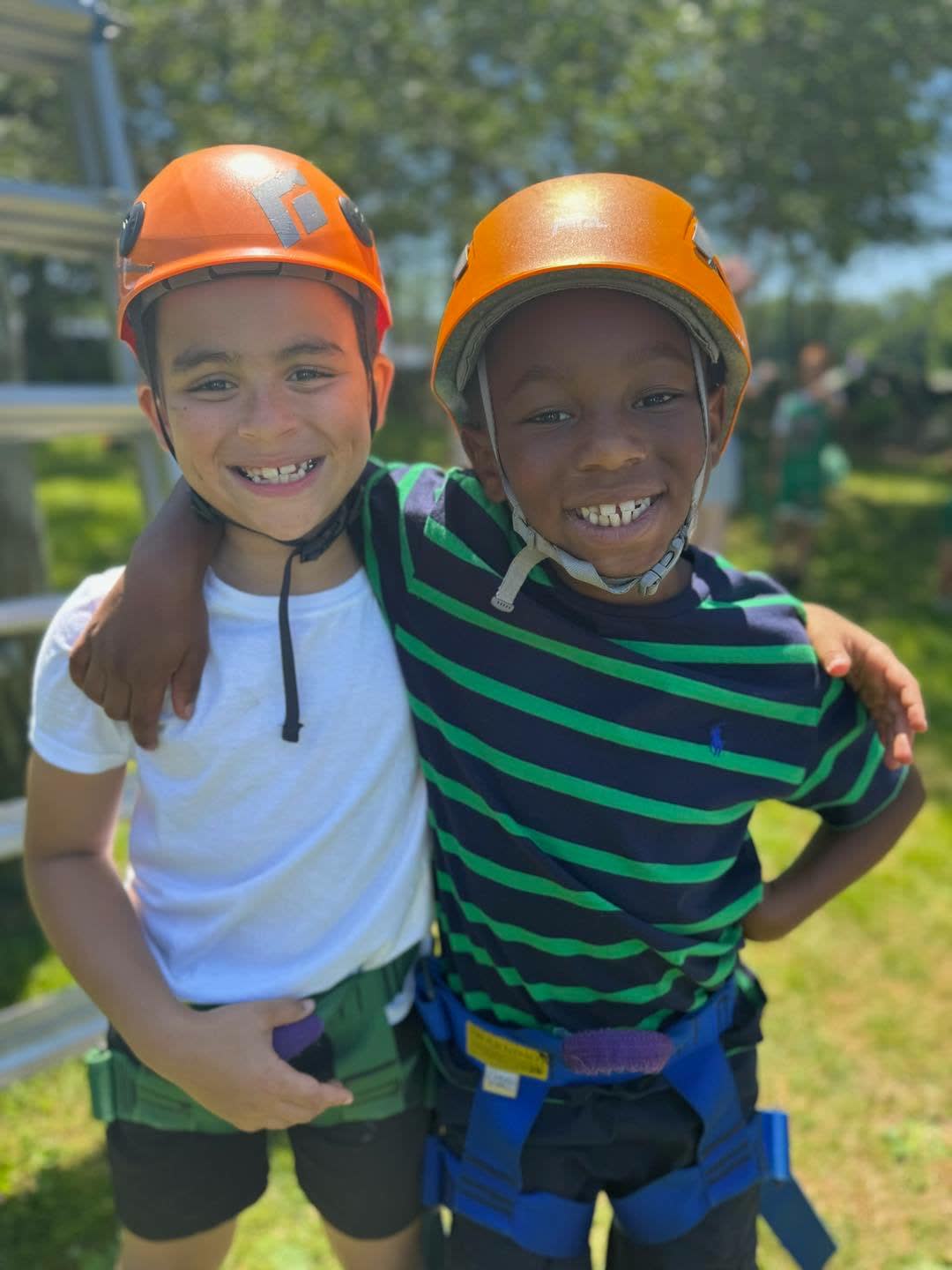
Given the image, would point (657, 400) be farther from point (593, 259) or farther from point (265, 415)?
point (265, 415)

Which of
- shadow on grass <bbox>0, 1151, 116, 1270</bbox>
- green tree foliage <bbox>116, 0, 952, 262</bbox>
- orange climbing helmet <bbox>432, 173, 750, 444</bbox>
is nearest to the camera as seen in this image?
orange climbing helmet <bbox>432, 173, 750, 444</bbox>

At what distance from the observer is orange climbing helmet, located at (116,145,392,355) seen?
64.1 inches

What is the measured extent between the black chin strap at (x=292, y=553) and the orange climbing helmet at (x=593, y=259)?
35 centimetres

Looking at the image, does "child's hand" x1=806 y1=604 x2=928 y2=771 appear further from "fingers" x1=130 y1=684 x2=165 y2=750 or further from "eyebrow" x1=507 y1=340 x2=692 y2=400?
"fingers" x1=130 y1=684 x2=165 y2=750

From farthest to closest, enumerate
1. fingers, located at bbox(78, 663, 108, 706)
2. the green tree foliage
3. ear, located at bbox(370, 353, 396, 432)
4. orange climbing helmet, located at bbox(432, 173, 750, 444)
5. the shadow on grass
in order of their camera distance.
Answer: the green tree foliage < the shadow on grass < ear, located at bbox(370, 353, 396, 432) < fingers, located at bbox(78, 663, 108, 706) < orange climbing helmet, located at bbox(432, 173, 750, 444)

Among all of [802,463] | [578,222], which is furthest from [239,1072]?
[802,463]

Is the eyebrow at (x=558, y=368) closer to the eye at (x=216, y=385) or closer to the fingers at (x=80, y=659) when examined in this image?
the eye at (x=216, y=385)

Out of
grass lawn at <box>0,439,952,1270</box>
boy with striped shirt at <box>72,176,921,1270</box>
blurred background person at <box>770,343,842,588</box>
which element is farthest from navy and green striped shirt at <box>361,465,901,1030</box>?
blurred background person at <box>770,343,842,588</box>

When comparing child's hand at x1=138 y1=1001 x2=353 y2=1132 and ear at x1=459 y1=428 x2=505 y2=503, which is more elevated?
ear at x1=459 y1=428 x2=505 y2=503

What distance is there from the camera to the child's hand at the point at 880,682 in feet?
5.90

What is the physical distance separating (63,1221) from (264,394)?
2.43 metres

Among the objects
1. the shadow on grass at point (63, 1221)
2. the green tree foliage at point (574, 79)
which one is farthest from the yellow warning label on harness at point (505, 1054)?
the green tree foliage at point (574, 79)

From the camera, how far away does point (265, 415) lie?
163 centimetres

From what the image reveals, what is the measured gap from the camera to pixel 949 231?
16281 mm
